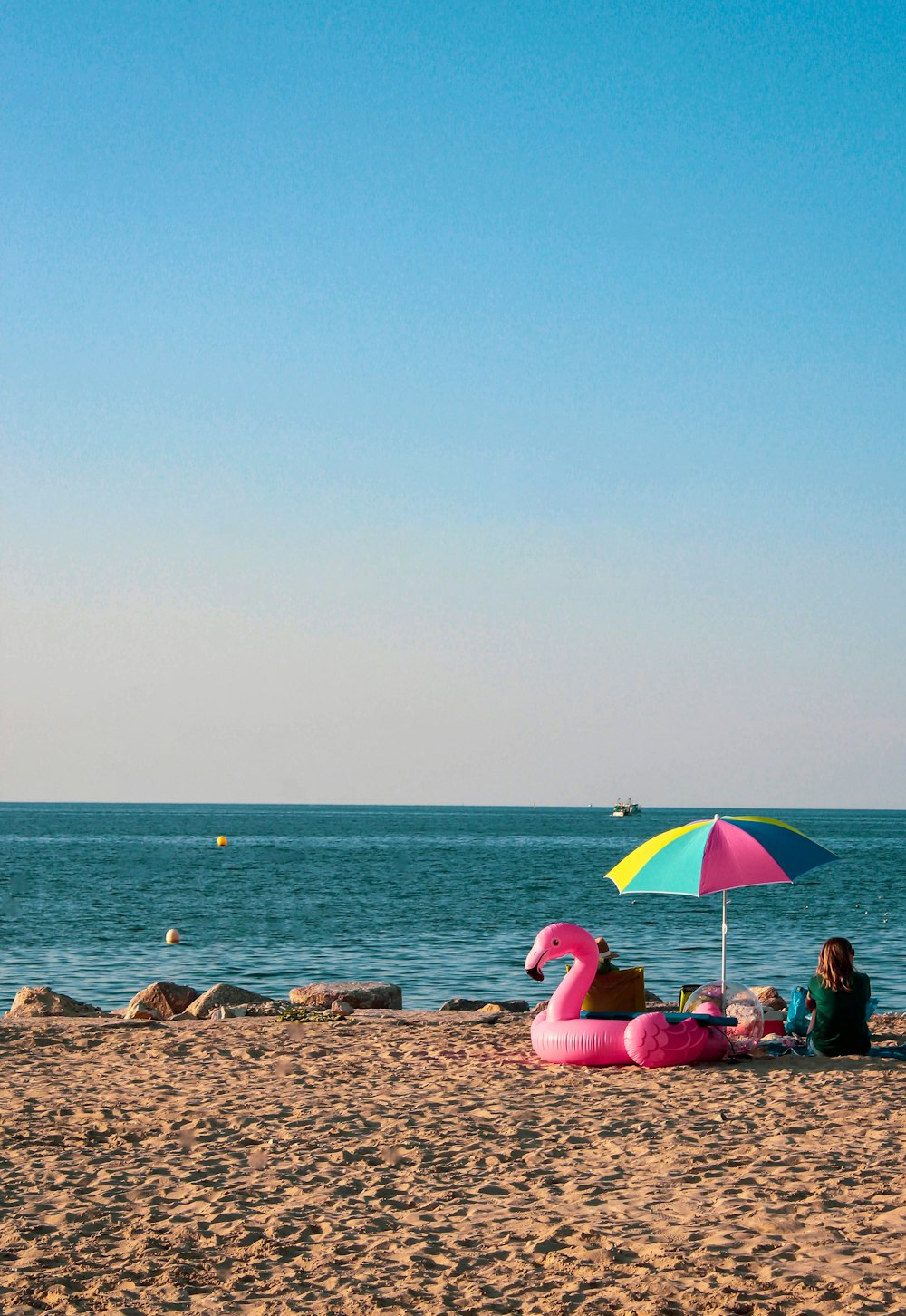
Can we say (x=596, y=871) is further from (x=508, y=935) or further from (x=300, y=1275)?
(x=300, y=1275)

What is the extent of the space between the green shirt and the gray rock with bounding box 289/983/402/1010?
6192mm

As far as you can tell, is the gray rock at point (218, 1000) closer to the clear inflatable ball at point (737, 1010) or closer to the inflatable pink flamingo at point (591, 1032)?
the inflatable pink flamingo at point (591, 1032)

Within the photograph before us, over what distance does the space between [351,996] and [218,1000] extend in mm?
1696

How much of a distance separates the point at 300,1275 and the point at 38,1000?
1142 cm

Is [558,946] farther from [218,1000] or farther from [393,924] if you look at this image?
[393,924]

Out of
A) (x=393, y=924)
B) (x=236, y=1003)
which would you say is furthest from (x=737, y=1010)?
(x=393, y=924)

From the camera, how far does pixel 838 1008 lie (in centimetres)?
1224

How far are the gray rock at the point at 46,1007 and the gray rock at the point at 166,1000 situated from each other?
0.59 metres

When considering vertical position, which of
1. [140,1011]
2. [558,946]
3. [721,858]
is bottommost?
[140,1011]

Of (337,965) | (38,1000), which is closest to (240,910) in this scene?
(337,965)

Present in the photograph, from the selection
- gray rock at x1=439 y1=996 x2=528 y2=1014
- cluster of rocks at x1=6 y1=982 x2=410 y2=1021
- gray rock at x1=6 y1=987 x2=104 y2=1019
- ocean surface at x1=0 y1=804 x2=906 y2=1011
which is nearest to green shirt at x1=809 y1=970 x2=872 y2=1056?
gray rock at x1=439 y1=996 x2=528 y2=1014

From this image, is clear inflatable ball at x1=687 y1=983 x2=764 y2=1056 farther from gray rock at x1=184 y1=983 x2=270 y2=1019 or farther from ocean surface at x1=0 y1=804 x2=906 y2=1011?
ocean surface at x1=0 y1=804 x2=906 y2=1011

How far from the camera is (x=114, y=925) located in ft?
120

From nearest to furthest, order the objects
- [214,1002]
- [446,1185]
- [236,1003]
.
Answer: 1. [446,1185]
2. [214,1002]
3. [236,1003]
